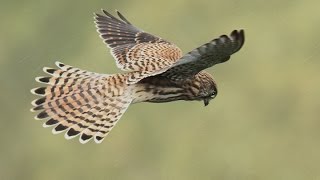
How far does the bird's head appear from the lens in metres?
12.9

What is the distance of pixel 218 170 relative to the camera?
67.5 feet

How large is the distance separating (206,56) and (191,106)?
37.9ft

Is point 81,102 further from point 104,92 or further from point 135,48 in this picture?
point 135,48

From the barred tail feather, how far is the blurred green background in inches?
297

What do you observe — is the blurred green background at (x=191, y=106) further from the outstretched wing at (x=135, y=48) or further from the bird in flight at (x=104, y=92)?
the bird in flight at (x=104, y=92)

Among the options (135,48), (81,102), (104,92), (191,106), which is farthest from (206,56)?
(191,106)

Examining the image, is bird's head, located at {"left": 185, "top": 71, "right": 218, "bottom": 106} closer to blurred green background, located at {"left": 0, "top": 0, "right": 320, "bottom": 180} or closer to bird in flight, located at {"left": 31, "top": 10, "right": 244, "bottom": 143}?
bird in flight, located at {"left": 31, "top": 10, "right": 244, "bottom": 143}

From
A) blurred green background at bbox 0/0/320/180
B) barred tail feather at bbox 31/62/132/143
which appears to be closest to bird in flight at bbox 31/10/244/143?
barred tail feather at bbox 31/62/132/143

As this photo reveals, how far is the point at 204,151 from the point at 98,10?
6.25 m

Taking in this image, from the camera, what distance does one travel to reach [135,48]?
533 inches

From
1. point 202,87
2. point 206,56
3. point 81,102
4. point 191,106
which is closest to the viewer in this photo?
point 206,56

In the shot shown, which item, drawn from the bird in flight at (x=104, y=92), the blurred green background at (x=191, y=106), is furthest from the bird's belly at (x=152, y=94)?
the blurred green background at (x=191, y=106)

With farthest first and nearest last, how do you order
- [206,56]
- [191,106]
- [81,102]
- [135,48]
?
[191,106], [135,48], [81,102], [206,56]

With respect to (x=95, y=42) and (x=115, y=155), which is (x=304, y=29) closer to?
(x=95, y=42)
